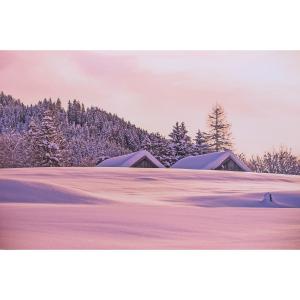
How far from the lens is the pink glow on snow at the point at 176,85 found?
475 cm

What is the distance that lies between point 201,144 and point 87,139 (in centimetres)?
92

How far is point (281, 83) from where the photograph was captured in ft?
15.8

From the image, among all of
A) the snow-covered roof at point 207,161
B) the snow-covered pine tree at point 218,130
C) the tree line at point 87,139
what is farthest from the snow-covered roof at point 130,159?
the snow-covered pine tree at point 218,130

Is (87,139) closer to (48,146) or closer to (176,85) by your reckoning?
(48,146)

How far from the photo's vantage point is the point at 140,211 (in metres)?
4.61

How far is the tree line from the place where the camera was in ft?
15.6

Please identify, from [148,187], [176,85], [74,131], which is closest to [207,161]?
[148,187]

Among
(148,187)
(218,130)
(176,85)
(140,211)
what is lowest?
(140,211)

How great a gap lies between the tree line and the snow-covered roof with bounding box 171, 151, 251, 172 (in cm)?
4

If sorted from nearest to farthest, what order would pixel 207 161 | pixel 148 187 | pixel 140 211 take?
1. pixel 140 211
2. pixel 148 187
3. pixel 207 161
